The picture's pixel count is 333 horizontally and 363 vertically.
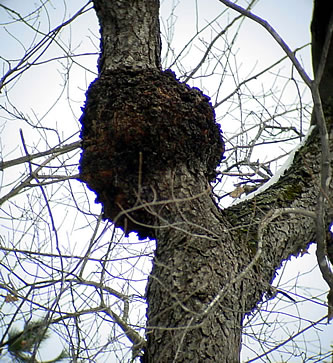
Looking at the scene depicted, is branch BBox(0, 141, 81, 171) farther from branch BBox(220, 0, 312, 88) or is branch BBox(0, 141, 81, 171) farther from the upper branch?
branch BBox(220, 0, 312, 88)

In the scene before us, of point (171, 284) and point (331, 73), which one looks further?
point (331, 73)

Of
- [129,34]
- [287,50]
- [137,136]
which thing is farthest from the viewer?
[129,34]

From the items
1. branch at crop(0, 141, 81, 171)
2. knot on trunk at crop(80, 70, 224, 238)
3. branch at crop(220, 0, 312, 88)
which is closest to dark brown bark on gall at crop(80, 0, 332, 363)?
knot on trunk at crop(80, 70, 224, 238)

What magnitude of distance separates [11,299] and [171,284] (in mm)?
1348

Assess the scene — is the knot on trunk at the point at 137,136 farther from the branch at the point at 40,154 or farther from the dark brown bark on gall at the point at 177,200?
the branch at the point at 40,154

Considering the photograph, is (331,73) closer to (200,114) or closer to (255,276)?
(200,114)

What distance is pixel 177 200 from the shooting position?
6.14 feet

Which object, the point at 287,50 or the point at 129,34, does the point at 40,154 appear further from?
the point at 287,50

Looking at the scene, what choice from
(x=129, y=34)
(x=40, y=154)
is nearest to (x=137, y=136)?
(x=129, y=34)

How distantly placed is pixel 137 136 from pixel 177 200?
1.47 feet

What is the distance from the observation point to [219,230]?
2.09 meters

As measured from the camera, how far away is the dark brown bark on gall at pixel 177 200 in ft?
6.14

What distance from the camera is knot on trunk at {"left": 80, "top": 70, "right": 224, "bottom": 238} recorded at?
2.18m

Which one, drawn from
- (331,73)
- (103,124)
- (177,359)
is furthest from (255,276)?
(331,73)
